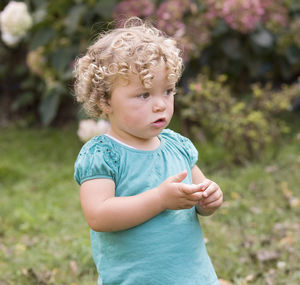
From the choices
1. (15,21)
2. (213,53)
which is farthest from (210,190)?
(213,53)

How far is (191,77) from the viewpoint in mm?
4566

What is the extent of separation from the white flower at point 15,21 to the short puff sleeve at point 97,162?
3034mm

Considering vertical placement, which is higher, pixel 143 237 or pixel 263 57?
pixel 143 237

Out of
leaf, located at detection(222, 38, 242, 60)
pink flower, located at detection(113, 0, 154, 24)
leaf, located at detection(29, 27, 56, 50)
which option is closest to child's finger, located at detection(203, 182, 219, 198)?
pink flower, located at detection(113, 0, 154, 24)

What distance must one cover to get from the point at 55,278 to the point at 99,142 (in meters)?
1.08

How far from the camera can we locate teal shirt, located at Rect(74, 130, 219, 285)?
1.48 m

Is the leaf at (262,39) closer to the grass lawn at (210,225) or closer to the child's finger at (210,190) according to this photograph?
the grass lawn at (210,225)

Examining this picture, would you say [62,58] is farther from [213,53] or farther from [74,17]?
[213,53]

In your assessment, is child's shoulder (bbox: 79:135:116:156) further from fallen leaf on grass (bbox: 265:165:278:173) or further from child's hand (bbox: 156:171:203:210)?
fallen leaf on grass (bbox: 265:165:278:173)

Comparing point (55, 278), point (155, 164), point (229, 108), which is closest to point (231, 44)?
point (229, 108)

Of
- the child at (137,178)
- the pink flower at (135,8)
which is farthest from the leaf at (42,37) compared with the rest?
the child at (137,178)

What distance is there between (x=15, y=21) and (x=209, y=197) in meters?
3.30

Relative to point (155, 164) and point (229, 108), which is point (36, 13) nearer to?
point (229, 108)

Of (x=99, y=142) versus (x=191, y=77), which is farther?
(x=191, y=77)
